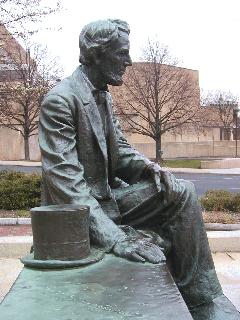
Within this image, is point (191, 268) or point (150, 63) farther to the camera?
point (150, 63)

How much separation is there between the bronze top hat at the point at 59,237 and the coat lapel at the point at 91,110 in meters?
0.80

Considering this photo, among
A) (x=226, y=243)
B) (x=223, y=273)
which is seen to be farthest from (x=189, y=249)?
(x=226, y=243)

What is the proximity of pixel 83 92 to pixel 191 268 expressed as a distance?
4.22 ft

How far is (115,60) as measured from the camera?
11.8 ft

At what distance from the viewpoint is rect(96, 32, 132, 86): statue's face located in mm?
3566

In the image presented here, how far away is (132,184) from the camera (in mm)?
3867

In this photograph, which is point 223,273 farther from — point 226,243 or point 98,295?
point 98,295

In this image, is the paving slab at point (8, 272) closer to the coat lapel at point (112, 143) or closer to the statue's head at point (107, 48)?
the coat lapel at point (112, 143)

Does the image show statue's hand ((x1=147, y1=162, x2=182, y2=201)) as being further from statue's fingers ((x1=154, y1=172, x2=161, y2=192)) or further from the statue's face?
the statue's face

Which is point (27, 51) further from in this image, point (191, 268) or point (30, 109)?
point (191, 268)

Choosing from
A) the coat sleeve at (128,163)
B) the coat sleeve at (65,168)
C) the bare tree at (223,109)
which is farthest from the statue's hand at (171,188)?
the bare tree at (223,109)

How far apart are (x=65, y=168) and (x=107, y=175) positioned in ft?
1.51

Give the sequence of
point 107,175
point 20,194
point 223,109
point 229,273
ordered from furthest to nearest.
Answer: point 223,109, point 20,194, point 229,273, point 107,175

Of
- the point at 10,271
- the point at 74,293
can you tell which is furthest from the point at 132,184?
the point at 10,271
